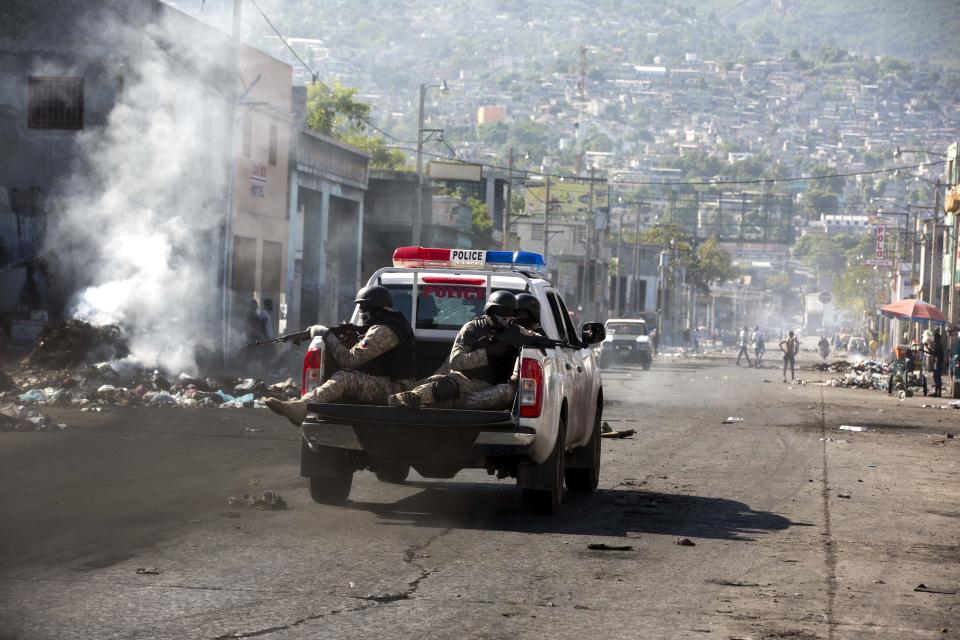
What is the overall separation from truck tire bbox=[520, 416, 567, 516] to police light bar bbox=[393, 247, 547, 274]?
172 cm

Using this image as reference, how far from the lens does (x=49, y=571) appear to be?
26.2 ft

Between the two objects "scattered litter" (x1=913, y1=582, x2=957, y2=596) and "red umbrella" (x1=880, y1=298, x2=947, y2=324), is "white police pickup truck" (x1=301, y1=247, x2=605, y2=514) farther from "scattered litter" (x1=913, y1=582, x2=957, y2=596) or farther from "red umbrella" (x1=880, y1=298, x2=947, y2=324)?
"red umbrella" (x1=880, y1=298, x2=947, y2=324)

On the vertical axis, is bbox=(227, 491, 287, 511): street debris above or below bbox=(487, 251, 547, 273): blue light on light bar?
below

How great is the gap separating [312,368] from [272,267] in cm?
3075

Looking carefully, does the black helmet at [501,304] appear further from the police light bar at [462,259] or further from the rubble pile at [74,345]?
the rubble pile at [74,345]

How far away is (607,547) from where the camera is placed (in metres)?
9.66

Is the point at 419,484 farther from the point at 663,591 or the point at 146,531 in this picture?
the point at 663,591

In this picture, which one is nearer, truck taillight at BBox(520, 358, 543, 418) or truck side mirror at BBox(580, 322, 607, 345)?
truck taillight at BBox(520, 358, 543, 418)

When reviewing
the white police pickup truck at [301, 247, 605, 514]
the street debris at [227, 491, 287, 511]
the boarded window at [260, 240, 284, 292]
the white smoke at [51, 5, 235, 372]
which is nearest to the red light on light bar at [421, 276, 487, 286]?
the white police pickup truck at [301, 247, 605, 514]

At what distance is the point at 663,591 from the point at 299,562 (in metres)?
2.19

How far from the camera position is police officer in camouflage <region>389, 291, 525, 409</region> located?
10484 millimetres

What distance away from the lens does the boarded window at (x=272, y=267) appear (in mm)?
40656

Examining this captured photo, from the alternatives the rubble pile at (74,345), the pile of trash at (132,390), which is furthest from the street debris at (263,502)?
the rubble pile at (74,345)

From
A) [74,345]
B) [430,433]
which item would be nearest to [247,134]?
[74,345]
